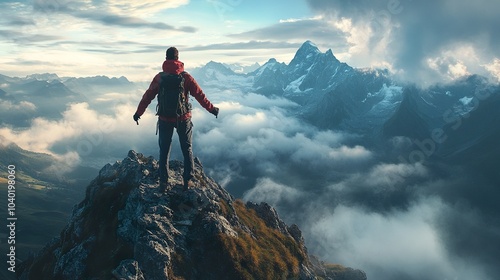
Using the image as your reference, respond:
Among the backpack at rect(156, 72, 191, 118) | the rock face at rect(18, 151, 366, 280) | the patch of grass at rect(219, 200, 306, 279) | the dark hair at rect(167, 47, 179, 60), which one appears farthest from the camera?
the patch of grass at rect(219, 200, 306, 279)

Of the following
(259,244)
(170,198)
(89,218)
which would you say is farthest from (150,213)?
(259,244)

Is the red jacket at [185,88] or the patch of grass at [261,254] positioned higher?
the red jacket at [185,88]

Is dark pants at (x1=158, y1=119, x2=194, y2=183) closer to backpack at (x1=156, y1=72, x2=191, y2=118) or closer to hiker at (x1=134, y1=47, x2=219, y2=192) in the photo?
hiker at (x1=134, y1=47, x2=219, y2=192)

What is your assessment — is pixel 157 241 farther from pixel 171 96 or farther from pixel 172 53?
pixel 172 53

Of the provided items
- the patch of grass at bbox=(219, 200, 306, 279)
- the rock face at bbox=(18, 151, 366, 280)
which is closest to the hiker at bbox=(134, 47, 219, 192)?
the rock face at bbox=(18, 151, 366, 280)

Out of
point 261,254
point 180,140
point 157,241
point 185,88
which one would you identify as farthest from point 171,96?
point 261,254

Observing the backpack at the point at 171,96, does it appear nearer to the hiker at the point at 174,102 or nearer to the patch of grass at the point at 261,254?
the hiker at the point at 174,102

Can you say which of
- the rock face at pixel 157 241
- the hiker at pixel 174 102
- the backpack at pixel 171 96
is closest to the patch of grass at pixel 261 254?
the rock face at pixel 157 241
